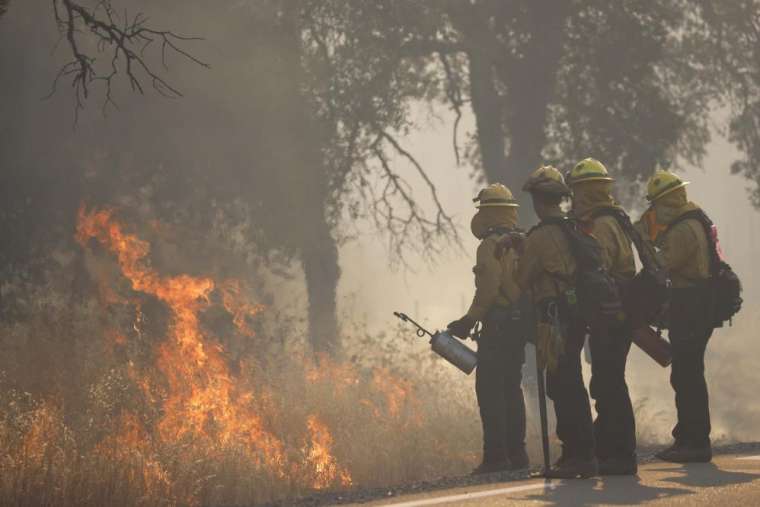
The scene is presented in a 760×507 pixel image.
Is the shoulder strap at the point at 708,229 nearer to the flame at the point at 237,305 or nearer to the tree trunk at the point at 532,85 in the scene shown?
the flame at the point at 237,305

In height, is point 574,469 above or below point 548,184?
below

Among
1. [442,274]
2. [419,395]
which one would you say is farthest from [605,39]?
[442,274]

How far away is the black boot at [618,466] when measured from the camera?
855 cm

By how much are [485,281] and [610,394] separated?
1.71 metres

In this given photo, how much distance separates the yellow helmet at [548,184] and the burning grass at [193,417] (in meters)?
2.97

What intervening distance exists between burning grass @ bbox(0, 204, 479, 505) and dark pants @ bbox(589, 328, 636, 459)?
2654mm

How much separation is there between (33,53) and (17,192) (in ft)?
6.05

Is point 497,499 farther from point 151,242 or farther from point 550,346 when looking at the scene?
point 151,242

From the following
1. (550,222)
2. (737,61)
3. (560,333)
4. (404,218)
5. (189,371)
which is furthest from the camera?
(404,218)

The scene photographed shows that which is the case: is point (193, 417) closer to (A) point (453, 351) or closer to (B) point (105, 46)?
(A) point (453, 351)

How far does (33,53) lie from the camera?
56.1ft

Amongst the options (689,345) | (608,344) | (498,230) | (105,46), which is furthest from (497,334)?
(105,46)

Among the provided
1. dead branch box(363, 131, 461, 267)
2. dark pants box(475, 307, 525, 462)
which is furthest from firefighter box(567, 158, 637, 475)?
dead branch box(363, 131, 461, 267)

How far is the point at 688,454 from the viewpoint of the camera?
31.0 ft
